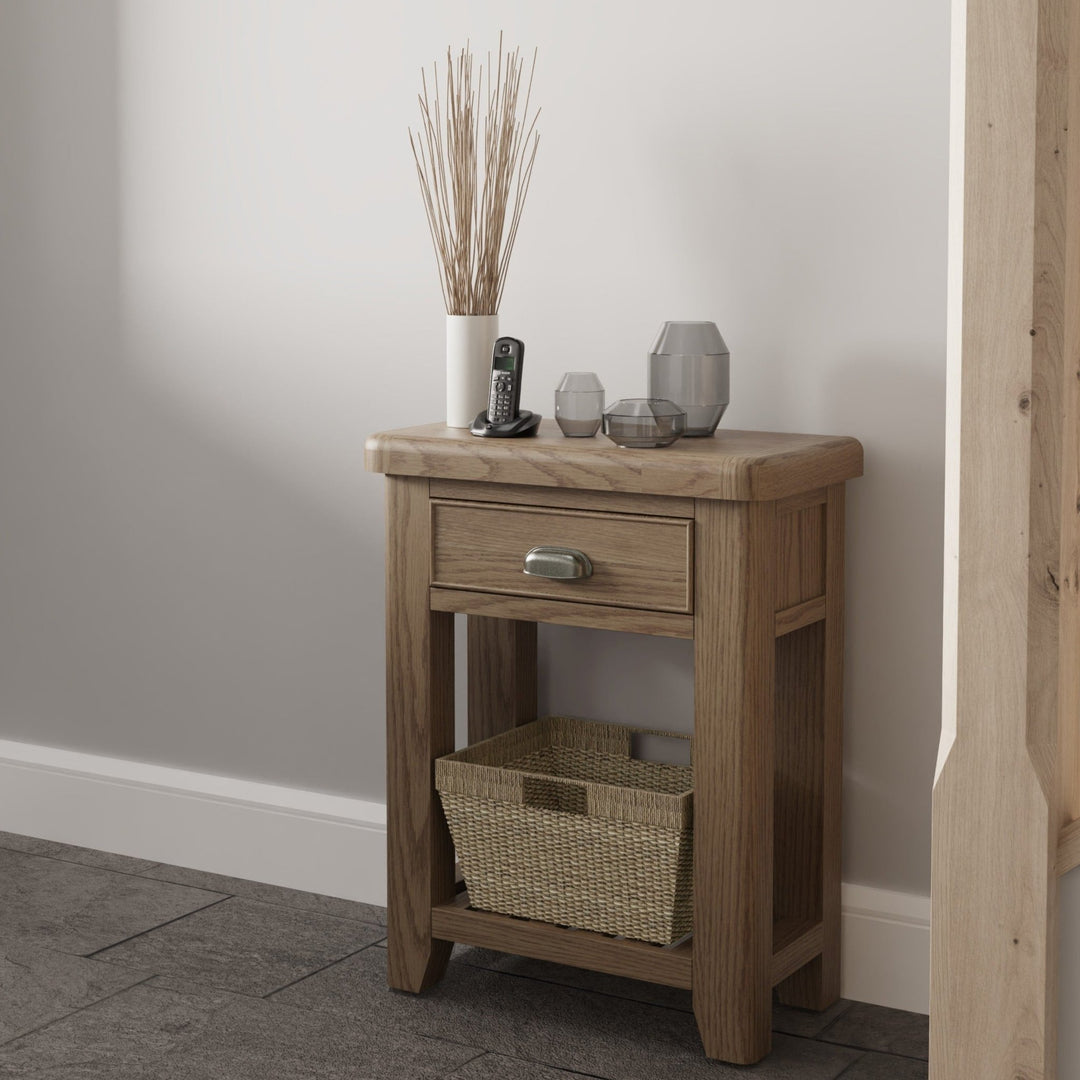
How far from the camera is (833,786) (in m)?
2.32

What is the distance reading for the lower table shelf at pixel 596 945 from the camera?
217 centimetres

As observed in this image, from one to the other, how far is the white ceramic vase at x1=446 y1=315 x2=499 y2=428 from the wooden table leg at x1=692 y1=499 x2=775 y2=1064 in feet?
1.52

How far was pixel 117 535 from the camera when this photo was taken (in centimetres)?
303

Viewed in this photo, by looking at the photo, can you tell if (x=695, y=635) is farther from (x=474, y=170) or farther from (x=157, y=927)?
(x=157, y=927)

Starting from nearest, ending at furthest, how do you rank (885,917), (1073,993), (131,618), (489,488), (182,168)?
(1073,993), (489,488), (885,917), (182,168), (131,618)

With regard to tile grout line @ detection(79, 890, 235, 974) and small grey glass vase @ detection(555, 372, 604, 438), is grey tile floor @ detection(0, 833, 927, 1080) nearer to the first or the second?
tile grout line @ detection(79, 890, 235, 974)

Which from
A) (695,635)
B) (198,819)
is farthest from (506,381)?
(198,819)

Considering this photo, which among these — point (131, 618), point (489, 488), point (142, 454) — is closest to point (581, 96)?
point (489, 488)

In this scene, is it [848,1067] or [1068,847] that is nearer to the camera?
[1068,847]

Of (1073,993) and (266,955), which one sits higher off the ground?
(1073,993)

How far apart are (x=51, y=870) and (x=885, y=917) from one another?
5.09 feet

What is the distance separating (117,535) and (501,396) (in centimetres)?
111

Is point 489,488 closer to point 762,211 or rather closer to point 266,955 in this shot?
point 762,211

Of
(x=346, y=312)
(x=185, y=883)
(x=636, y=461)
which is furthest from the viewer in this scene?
(x=185, y=883)
